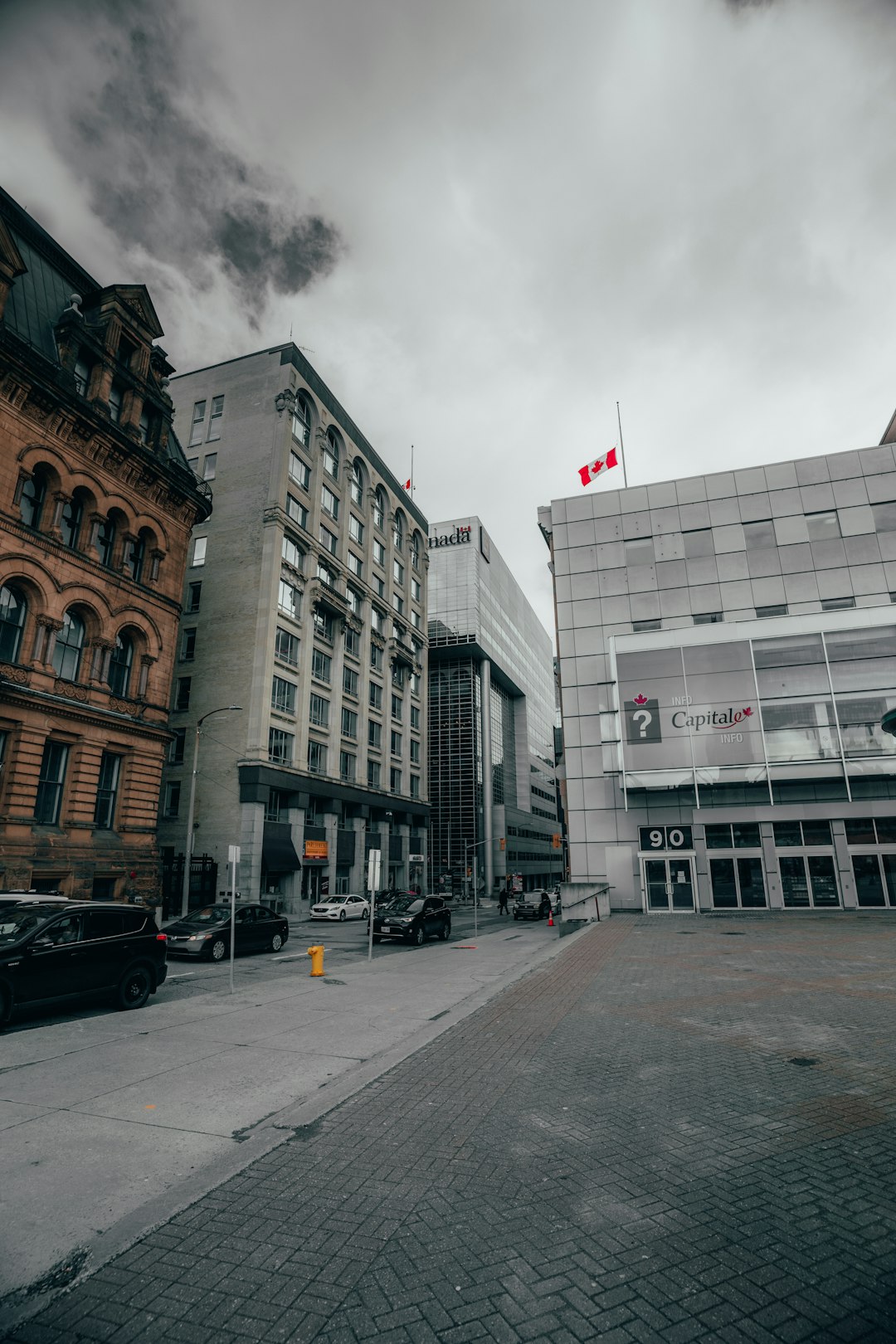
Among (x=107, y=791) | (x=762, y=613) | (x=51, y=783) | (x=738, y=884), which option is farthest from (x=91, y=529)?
(x=738, y=884)

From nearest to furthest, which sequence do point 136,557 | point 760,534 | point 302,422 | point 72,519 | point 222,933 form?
point 222,933 → point 72,519 → point 136,557 → point 760,534 → point 302,422

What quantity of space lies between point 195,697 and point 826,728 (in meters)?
35.2

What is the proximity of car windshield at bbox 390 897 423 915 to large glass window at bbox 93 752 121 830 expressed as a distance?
40.9 feet

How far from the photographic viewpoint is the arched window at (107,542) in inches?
1150

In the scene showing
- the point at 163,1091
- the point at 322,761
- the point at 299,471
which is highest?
the point at 299,471

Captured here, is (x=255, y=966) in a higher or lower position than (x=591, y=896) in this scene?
lower

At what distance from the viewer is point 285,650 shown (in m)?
42.9

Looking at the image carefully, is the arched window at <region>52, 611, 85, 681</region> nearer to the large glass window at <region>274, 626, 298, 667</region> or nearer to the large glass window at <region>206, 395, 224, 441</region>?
the large glass window at <region>274, 626, 298, 667</region>

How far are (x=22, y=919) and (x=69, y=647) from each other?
18872 millimetres

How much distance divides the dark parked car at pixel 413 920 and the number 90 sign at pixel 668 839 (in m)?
13.0

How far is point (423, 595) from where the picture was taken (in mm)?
67000

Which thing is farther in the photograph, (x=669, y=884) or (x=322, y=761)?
(x=322, y=761)

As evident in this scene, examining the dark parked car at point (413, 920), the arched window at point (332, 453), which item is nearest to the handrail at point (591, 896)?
the dark parked car at point (413, 920)

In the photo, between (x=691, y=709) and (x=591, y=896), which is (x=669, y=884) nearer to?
(x=591, y=896)
